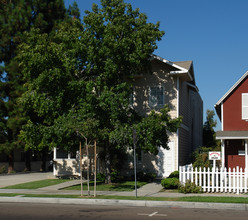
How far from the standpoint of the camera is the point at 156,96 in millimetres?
24125

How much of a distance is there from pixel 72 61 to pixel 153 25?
5061mm

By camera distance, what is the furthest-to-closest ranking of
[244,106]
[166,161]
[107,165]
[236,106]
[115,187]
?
[166,161]
[236,106]
[244,106]
[107,165]
[115,187]

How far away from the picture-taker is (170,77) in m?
23.9

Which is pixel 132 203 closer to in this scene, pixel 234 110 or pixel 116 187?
pixel 116 187

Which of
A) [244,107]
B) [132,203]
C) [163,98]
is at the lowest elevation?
[132,203]

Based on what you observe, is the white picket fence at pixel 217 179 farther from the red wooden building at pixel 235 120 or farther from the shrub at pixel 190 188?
the red wooden building at pixel 235 120

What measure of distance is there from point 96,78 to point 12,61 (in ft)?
43.7

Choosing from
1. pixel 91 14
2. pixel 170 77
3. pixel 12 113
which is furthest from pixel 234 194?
pixel 12 113

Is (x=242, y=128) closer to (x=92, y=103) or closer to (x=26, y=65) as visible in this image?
(x=92, y=103)

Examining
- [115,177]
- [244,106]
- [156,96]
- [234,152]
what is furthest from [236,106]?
[115,177]

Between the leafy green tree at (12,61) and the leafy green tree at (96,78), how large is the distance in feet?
33.2

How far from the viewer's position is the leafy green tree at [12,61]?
29453 mm

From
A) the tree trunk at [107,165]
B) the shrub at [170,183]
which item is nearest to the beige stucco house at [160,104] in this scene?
the tree trunk at [107,165]

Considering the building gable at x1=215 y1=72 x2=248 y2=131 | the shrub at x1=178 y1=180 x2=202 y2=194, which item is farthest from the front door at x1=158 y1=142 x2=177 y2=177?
the shrub at x1=178 y1=180 x2=202 y2=194
